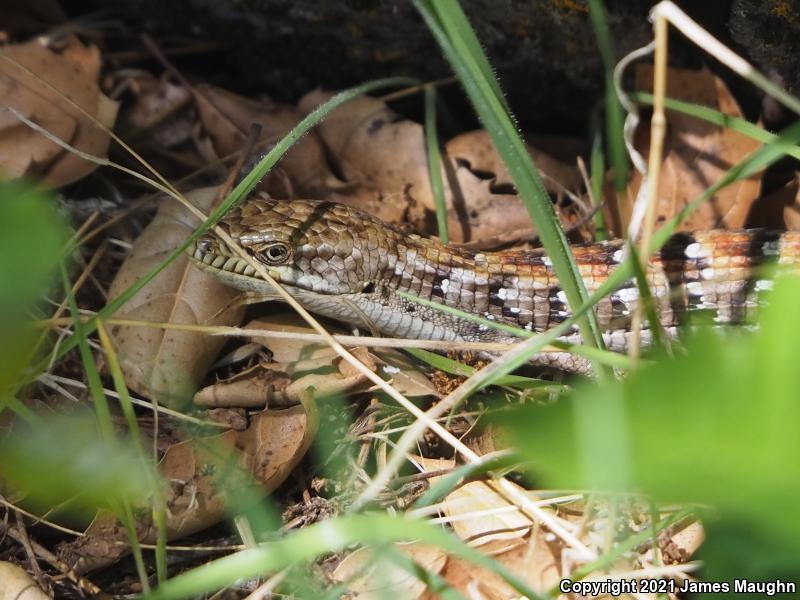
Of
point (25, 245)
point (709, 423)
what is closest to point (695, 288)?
point (709, 423)

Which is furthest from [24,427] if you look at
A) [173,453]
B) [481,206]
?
[481,206]

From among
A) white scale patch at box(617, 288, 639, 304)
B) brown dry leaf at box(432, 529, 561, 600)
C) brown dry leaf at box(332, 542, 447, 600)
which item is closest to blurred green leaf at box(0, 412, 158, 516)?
brown dry leaf at box(332, 542, 447, 600)

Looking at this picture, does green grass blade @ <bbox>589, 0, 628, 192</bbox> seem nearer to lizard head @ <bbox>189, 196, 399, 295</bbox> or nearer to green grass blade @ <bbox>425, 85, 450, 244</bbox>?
green grass blade @ <bbox>425, 85, 450, 244</bbox>

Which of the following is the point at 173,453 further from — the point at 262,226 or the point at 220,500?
the point at 262,226

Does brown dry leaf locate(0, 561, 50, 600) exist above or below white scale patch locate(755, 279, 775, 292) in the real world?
below

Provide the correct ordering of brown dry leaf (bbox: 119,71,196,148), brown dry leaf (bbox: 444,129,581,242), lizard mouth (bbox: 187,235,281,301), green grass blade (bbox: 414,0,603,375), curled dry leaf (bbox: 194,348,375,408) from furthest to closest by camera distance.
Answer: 1. brown dry leaf (bbox: 119,71,196,148)
2. brown dry leaf (bbox: 444,129,581,242)
3. lizard mouth (bbox: 187,235,281,301)
4. curled dry leaf (bbox: 194,348,375,408)
5. green grass blade (bbox: 414,0,603,375)

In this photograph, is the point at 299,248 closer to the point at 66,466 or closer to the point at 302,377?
the point at 302,377
